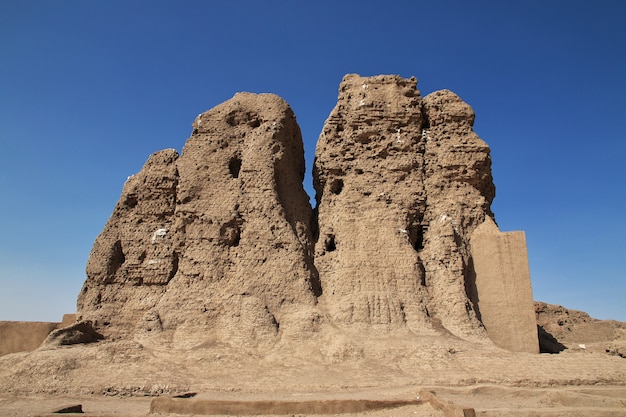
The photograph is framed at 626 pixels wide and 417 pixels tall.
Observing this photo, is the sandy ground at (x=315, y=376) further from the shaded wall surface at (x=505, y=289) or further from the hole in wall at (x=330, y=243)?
the hole in wall at (x=330, y=243)

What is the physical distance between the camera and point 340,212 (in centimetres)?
1852

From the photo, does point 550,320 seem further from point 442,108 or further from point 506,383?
point 506,383

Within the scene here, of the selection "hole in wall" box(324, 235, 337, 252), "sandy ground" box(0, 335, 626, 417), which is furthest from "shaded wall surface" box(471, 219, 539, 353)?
"hole in wall" box(324, 235, 337, 252)

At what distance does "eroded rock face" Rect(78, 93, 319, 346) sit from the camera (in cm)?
1622

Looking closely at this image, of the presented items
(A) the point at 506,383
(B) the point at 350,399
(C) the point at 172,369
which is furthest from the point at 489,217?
(C) the point at 172,369

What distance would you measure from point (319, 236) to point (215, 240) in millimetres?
3763

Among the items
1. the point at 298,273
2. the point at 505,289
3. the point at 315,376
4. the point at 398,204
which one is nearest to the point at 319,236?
the point at 298,273

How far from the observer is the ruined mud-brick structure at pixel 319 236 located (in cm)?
1609

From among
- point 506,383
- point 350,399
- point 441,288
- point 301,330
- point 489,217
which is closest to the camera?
point 350,399

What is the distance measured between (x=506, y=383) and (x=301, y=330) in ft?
19.1

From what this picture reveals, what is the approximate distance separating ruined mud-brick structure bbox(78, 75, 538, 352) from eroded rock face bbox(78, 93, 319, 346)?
5 cm

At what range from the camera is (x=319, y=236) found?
18891 mm

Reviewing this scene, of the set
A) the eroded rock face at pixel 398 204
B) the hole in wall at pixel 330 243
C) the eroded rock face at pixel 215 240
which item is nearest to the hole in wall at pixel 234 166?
the eroded rock face at pixel 215 240

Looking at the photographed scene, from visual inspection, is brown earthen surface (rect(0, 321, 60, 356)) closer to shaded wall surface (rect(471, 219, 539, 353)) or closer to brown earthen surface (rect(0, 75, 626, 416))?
brown earthen surface (rect(0, 75, 626, 416))
